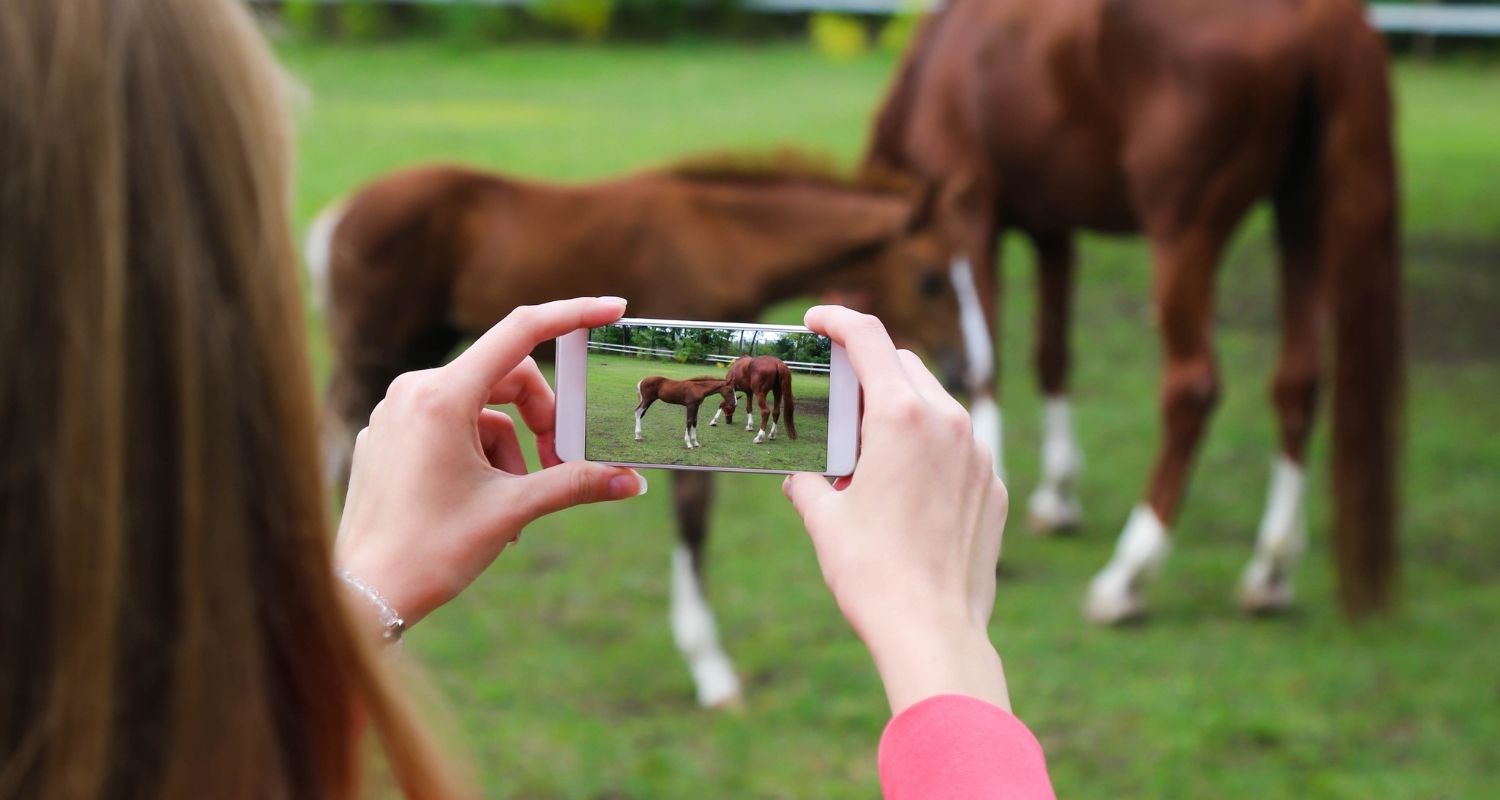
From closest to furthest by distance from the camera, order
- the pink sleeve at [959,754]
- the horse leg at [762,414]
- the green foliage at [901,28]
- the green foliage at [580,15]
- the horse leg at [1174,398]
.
A: the pink sleeve at [959,754] → the horse leg at [762,414] → the horse leg at [1174,398] → the green foliage at [901,28] → the green foliage at [580,15]

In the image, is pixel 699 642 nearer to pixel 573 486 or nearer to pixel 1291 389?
pixel 1291 389

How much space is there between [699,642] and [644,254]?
0.95m

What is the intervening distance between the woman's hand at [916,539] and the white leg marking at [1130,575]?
9.41ft

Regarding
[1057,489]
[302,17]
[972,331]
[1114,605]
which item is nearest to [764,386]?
[972,331]

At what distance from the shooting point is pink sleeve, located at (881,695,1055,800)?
0.75m

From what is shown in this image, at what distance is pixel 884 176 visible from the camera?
3.58m

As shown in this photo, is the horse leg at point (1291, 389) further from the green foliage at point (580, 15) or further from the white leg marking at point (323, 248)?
the green foliage at point (580, 15)

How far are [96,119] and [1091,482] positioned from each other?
15.1ft

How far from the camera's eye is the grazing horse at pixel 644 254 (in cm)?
325

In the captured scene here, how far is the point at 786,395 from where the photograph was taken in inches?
44.7

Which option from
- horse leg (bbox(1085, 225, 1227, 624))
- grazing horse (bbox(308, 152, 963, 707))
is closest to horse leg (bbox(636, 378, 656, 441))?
grazing horse (bbox(308, 152, 963, 707))

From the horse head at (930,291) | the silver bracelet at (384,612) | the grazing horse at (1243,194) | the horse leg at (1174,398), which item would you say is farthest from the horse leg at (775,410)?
the horse leg at (1174,398)

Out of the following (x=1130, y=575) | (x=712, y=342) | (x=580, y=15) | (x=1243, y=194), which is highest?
(x=712, y=342)

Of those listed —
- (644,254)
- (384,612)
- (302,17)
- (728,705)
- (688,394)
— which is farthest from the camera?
(302,17)
